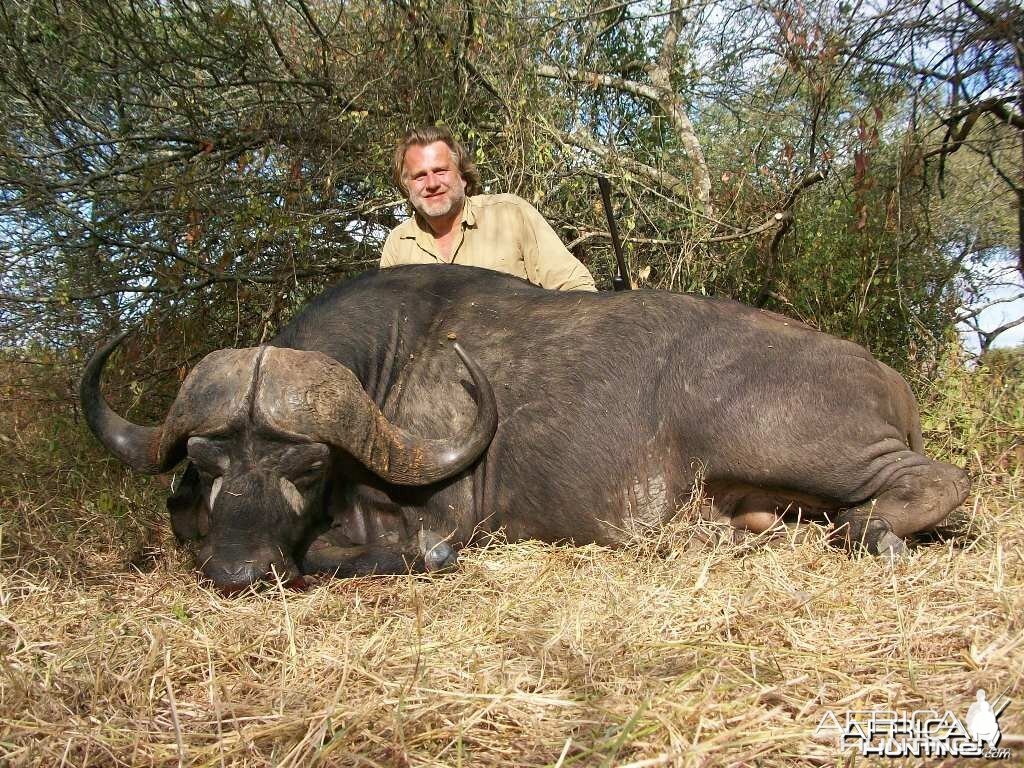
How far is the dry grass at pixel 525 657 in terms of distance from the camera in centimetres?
160

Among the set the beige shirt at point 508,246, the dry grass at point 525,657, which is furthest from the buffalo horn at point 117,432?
the beige shirt at point 508,246

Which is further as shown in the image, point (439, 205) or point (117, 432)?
point (439, 205)

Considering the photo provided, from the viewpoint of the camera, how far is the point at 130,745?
1.64 m

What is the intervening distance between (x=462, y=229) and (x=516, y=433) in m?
1.85

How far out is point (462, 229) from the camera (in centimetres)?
478

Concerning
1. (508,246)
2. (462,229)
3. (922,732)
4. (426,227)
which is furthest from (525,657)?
(426,227)

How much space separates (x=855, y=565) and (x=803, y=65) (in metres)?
2.79

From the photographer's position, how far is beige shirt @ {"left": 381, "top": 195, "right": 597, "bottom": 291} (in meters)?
4.71

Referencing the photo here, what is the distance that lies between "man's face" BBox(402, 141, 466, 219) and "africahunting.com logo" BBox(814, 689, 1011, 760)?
11.9 ft

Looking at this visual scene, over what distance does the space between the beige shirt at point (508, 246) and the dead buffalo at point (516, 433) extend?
1121 mm

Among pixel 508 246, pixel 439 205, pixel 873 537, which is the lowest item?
pixel 873 537

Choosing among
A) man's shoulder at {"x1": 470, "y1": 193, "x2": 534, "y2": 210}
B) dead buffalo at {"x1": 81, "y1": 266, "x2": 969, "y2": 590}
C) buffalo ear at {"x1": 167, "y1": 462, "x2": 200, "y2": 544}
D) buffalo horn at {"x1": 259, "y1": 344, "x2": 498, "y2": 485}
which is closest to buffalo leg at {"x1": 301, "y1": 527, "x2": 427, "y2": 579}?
dead buffalo at {"x1": 81, "y1": 266, "x2": 969, "y2": 590}

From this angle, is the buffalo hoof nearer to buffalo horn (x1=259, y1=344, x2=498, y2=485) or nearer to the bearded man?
buffalo horn (x1=259, y1=344, x2=498, y2=485)

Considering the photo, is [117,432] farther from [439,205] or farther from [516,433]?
[439,205]
